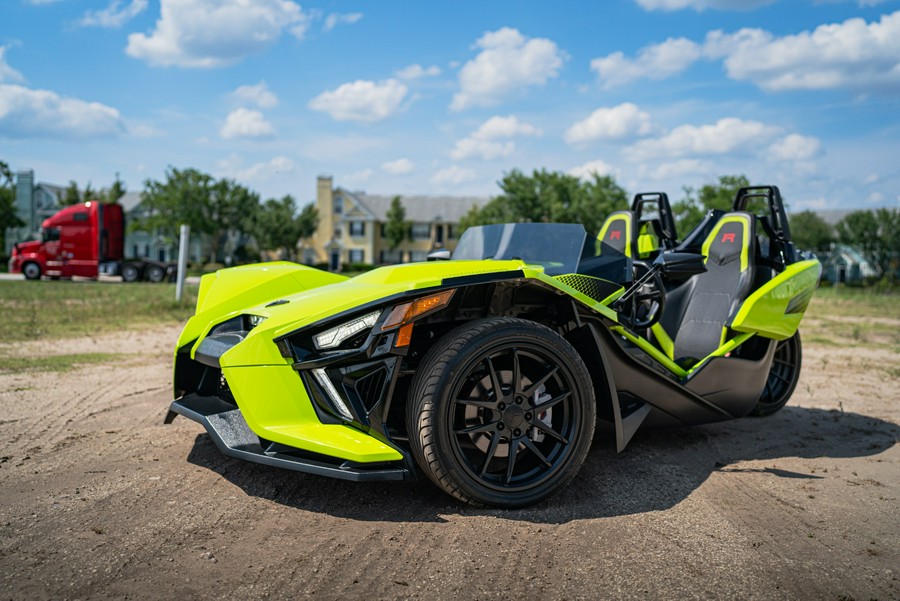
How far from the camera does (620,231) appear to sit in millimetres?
6090

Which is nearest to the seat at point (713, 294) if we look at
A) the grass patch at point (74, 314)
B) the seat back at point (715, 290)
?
the seat back at point (715, 290)

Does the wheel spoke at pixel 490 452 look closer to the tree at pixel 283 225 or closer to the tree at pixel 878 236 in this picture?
the tree at pixel 283 225

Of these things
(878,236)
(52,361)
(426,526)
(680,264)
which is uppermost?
(878,236)

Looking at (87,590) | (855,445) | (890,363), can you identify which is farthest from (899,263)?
(87,590)

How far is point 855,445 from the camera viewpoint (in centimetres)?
487

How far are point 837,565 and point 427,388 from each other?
71.3 inches

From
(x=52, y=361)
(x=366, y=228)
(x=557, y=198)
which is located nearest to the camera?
(x=52, y=361)

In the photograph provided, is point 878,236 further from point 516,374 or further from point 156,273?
point 516,374

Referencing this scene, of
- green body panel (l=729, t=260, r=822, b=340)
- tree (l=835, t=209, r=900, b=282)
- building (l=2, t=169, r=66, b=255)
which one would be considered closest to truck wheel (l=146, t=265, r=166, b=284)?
green body panel (l=729, t=260, r=822, b=340)

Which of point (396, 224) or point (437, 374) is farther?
point (396, 224)

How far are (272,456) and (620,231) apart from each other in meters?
4.02

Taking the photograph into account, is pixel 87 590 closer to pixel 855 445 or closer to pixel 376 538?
pixel 376 538

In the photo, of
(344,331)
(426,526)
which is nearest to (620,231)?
(344,331)

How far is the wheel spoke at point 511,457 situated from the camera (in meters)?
3.28
